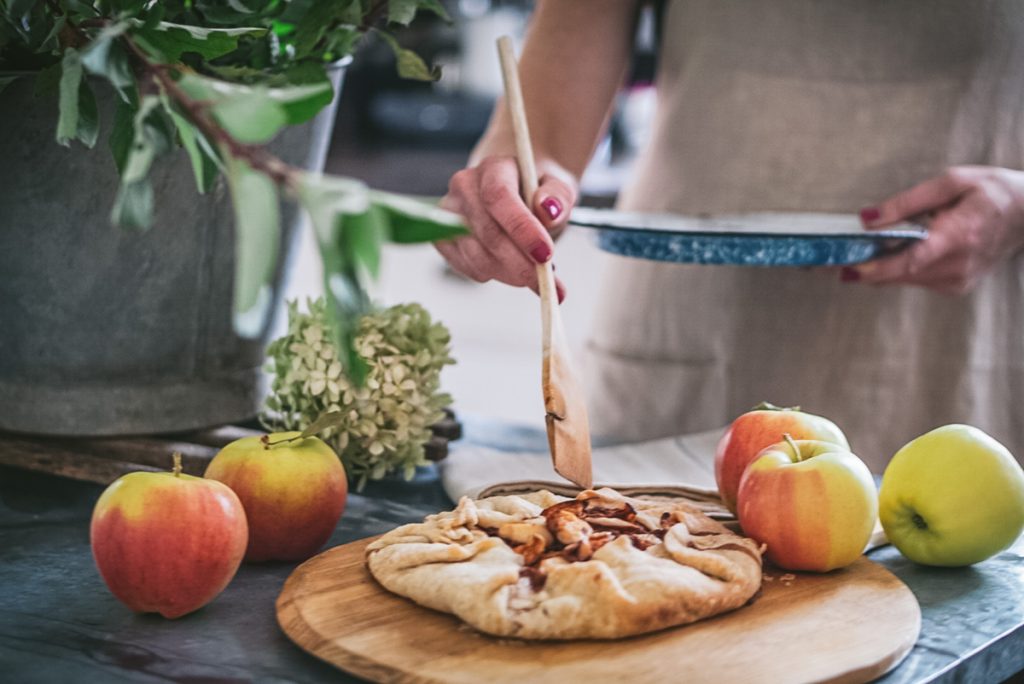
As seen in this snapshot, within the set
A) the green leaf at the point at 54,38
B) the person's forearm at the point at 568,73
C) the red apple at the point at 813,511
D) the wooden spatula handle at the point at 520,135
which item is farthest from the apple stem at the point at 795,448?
the person's forearm at the point at 568,73

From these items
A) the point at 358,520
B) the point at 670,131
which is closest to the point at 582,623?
the point at 358,520

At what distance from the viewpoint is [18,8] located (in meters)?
0.80

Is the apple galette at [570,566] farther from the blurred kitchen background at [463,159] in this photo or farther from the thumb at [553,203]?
the blurred kitchen background at [463,159]

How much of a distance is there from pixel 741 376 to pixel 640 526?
2.25 feet

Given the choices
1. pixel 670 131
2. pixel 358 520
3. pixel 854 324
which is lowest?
pixel 358 520

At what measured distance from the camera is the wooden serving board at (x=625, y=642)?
0.64 metres

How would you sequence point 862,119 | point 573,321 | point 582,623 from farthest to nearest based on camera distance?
point 573,321 → point 862,119 → point 582,623

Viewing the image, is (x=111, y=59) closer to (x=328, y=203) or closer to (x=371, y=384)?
(x=328, y=203)

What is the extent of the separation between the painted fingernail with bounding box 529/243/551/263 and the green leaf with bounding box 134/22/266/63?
295mm

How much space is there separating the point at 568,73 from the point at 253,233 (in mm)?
1046

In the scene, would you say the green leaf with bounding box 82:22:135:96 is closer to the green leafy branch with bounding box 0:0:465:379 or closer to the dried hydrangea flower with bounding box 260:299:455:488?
the green leafy branch with bounding box 0:0:465:379

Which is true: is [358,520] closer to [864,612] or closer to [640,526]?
[640,526]

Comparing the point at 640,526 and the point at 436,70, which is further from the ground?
the point at 436,70

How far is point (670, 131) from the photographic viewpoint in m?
1.51
